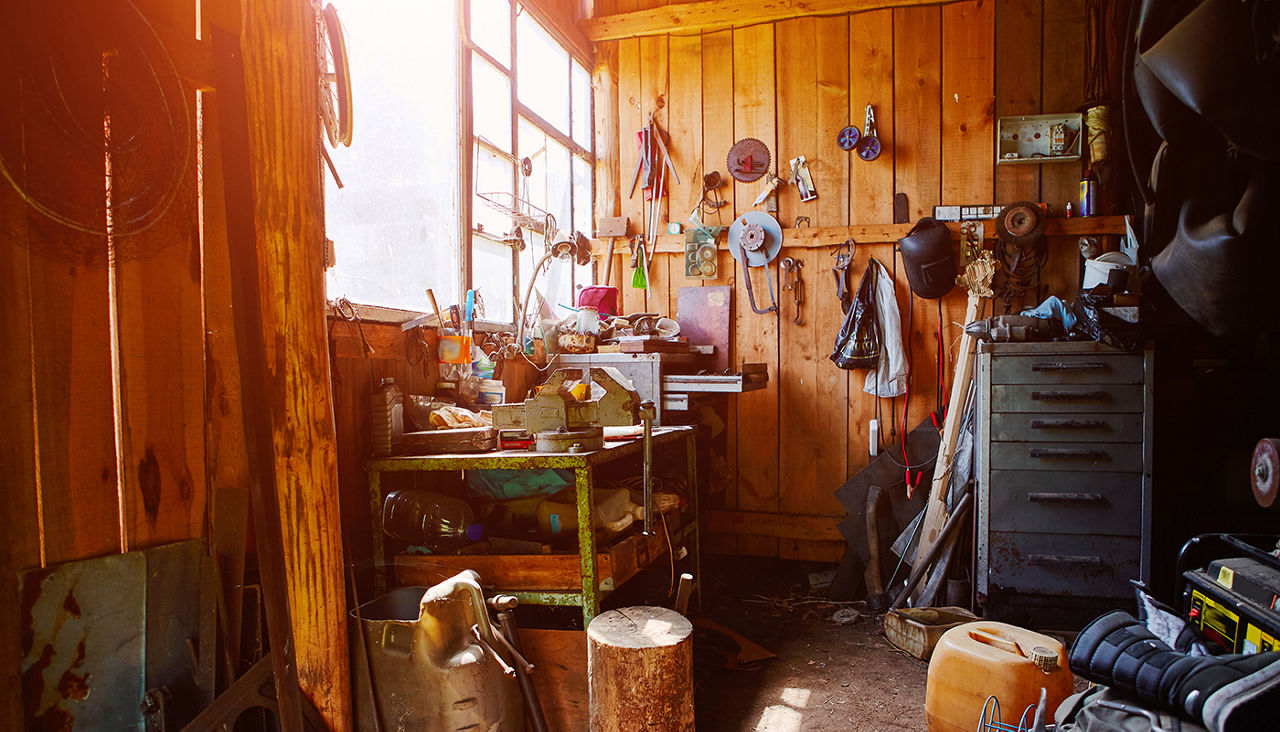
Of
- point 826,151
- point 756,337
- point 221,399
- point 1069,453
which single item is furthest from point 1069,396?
point 221,399

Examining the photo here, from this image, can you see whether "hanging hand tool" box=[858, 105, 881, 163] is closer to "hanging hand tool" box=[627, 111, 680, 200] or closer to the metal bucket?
"hanging hand tool" box=[627, 111, 680, 200]

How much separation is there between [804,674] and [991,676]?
96 cm

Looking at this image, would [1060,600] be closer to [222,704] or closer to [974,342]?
[974,342]

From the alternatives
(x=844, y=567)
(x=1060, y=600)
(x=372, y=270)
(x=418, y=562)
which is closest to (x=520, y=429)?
(x=418, y=562)

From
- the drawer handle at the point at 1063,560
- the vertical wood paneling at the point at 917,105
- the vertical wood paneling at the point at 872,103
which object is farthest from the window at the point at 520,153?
the drawer handle at the point at 1063,560

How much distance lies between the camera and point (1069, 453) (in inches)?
118

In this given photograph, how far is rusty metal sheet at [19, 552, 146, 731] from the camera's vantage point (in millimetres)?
1244

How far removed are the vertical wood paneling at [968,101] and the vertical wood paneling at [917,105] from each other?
0.04m

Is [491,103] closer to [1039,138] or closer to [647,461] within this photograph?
[647,461]

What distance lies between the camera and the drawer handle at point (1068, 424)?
2.98m

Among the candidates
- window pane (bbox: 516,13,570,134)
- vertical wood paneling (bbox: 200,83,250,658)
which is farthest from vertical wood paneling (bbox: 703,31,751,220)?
vertical wood paneling (bbox: 200,83,250,658)

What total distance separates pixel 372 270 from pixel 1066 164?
3609mm

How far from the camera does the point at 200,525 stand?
5.12 feet

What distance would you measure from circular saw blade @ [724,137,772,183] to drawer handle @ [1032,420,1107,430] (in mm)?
2101
